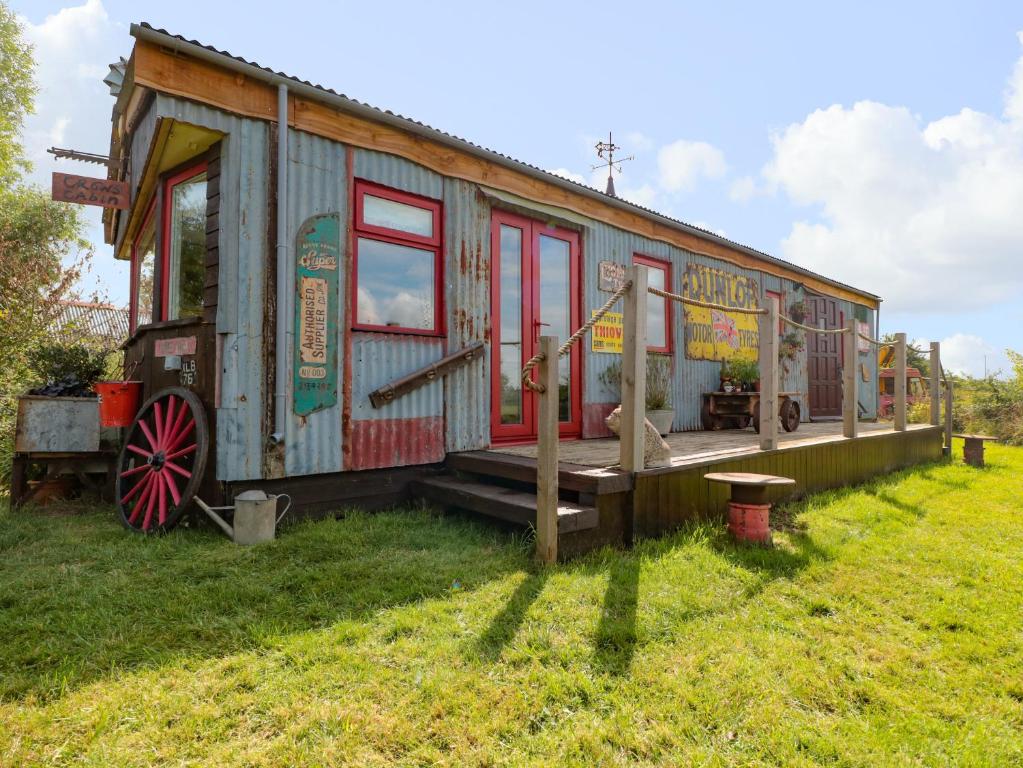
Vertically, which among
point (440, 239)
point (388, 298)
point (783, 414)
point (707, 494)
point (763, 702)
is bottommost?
point (763, 702)

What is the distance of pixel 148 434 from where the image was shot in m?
4.47

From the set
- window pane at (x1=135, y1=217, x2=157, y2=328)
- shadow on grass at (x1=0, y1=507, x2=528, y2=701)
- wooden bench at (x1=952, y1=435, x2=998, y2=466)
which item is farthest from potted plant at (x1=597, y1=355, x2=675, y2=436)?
window pane at (x1=135, y1=217, x2=157, y2=328)

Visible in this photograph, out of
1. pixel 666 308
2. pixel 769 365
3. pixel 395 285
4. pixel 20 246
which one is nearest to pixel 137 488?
pixel 395 285

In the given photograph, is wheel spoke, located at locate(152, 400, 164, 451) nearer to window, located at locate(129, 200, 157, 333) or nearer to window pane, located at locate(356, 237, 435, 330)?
window pane, located at locate(356, 237, 435, 330)

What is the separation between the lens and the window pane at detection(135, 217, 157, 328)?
20.5 ft

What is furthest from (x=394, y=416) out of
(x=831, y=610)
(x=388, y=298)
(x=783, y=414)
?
(x=783, y=414)

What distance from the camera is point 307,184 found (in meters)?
4.27

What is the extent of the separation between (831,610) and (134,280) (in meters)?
8.38

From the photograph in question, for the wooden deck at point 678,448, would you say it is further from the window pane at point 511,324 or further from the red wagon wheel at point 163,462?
the red wagon wheel at point 163,462

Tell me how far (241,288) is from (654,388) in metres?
4.92

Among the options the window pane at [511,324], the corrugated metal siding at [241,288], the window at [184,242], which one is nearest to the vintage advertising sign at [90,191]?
the window at [184,242]

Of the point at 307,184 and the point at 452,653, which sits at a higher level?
the point at 307,184

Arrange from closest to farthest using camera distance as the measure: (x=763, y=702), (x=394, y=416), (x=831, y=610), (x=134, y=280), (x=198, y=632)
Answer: (x=763, y=702)
(x=198, y=632)
(x=831, y=610)
(x=394, y=416)
(x=134, y=280)

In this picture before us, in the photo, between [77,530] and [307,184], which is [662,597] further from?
[77,530]
